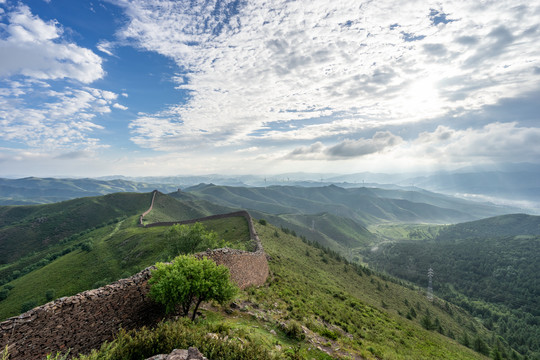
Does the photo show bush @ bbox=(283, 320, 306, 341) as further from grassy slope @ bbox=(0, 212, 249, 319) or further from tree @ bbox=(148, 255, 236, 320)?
grassy slope @ bbox=(0, 212, 249, 319)

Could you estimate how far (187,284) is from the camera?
489 inches

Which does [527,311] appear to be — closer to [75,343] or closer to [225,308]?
[225,308]

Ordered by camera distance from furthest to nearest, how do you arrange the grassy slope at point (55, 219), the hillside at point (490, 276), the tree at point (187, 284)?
the hillside at point (490, 276)
the grassy slope at point (55, 219)
the tree at point (187, 284)

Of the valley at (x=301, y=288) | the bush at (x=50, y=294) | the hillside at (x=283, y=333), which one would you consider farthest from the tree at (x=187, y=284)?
the bush at (x=50, y=294)

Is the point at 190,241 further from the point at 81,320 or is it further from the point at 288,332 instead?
the point at 288,332

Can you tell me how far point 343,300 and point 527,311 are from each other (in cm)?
14028

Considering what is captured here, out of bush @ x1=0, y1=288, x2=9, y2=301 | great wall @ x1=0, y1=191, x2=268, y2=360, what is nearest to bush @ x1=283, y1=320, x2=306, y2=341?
great wall @ x1=0, y1=191, x2=268, y2=360

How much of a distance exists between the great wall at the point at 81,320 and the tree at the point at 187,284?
1.41 metres

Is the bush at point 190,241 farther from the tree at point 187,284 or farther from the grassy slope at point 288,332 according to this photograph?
the tree at point 187,284

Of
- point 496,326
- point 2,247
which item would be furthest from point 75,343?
point 496,326

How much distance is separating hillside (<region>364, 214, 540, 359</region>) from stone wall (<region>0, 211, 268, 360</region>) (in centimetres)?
11865

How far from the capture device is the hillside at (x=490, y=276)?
315ft

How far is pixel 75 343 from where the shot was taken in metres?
11.2

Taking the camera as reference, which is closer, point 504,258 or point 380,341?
point 380,341
